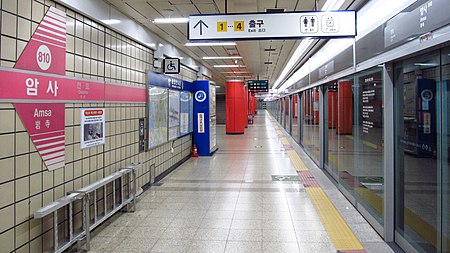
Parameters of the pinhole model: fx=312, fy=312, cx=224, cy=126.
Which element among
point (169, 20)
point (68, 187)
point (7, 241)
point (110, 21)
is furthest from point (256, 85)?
point (7, 241)

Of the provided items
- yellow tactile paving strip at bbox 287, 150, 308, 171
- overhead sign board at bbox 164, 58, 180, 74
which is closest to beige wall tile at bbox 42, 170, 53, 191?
overhead sign board at bbox 164, 58, 180, 74

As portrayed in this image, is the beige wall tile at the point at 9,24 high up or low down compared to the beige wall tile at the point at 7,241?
up

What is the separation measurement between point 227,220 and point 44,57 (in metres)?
2.83

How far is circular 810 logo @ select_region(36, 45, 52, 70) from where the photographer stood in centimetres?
286

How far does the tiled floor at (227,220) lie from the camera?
3.35m

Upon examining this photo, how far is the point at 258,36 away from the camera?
12.0 feet

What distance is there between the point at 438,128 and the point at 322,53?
475 centimetres

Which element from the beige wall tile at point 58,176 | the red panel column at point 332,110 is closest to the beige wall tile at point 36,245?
the beige wall tile at point 58,176

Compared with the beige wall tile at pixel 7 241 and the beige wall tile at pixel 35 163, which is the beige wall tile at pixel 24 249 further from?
the beige wall tile at pixel 35 163

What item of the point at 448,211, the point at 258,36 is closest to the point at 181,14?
the point at 258,36

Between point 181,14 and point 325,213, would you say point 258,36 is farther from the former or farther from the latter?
point 325,213

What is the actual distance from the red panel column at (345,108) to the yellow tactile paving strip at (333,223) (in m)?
1.19

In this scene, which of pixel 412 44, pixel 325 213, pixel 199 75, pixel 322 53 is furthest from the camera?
pixel 199 75

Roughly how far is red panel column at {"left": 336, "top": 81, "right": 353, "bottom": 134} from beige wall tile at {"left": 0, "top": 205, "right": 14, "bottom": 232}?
467cm
